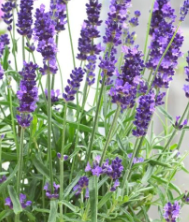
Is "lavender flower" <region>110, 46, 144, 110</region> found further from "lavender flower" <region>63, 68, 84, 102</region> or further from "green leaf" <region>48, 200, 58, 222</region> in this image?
"green leaf" <region>48, 200, 58, 222</region>

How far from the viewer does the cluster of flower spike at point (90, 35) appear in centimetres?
62

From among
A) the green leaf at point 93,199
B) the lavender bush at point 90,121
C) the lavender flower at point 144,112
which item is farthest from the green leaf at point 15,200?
the lavender flower at point 144,112

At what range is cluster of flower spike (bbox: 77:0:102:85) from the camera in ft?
2.02

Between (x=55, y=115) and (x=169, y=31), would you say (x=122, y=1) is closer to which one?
(x=169, y=31)

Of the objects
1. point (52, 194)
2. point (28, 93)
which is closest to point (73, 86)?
point (28, 93)

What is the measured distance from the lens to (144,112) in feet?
1.80

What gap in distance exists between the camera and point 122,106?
0.53 metres

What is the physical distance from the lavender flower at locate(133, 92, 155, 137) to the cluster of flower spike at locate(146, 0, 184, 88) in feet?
0.29

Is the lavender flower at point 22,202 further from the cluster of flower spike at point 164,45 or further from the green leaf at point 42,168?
the cluster of flower spike at point 164,45

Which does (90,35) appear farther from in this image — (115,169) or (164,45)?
(115,169)

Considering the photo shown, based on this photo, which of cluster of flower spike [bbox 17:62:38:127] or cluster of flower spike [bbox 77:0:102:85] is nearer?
cluster of flower spike [bbox 17:62:38:127]

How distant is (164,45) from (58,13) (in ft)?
0.63

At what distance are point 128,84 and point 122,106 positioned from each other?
37mm

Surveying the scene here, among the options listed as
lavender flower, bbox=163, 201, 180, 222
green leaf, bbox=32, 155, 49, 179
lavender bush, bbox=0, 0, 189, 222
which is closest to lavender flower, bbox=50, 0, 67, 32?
lavender bush, bbox=0, 0, 189, 222
